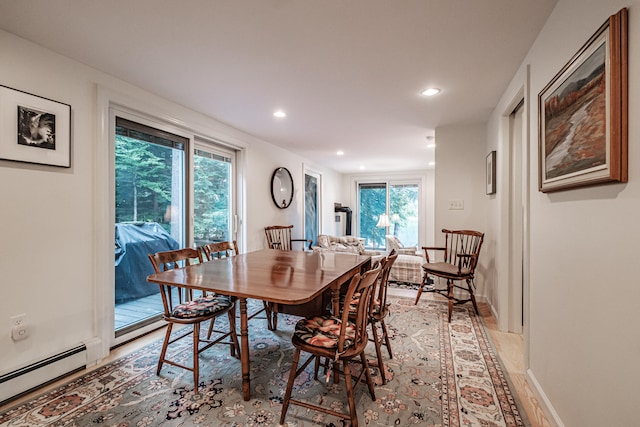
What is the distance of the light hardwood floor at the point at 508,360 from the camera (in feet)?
5.39

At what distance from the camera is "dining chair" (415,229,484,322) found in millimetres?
3094

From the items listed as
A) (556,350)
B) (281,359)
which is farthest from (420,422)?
(281,359)

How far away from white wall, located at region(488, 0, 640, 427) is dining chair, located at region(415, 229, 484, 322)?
1203mm

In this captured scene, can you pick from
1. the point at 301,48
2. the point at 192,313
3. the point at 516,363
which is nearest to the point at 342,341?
the point at 192,313

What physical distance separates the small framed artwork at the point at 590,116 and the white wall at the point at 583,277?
0.03 metres

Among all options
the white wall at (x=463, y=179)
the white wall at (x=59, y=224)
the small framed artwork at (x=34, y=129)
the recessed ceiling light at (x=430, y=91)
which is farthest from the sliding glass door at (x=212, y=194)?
the white wall at (x=463, y=179)

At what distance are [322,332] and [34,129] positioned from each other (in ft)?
7.46

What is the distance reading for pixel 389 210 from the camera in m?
7.99

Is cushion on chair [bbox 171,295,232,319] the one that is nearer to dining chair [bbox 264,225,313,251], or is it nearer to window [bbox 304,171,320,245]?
dining chair [bbox 264,225,313,251]

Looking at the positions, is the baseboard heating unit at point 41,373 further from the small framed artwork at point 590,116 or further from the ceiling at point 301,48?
the small framed artwork at point 590,116

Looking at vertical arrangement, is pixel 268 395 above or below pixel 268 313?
below

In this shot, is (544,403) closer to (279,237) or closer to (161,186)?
(161,186)

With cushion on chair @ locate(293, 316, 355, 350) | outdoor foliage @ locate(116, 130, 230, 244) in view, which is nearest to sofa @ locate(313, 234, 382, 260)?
outdoor foliage @ locate(116, 130, 230, 244)

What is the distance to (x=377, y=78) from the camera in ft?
7.80
